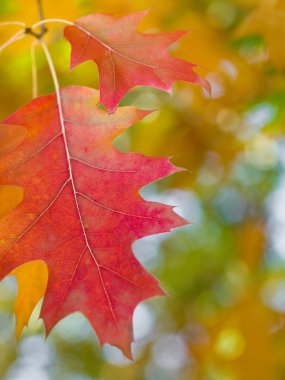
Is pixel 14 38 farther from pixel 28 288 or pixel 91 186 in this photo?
pixel 28 288

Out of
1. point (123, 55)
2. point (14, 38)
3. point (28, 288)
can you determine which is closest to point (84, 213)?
point (28, 288)

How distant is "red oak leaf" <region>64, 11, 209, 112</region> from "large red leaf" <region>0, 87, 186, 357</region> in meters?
0.08

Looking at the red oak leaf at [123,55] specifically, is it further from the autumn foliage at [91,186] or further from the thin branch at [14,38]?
the thin branch at [14,38]

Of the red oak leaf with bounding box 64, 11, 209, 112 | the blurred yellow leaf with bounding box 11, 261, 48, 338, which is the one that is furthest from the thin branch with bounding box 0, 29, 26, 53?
the blurred yellow leaf with bounding box 11, 261, 48, 338

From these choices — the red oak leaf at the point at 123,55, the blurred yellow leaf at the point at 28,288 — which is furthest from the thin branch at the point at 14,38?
the blurred yellow leaf at the point at 28,288

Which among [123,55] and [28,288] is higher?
[123,55]

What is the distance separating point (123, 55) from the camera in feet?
3.65

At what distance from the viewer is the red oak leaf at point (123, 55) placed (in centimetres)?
105

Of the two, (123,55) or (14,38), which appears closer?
(123,55)

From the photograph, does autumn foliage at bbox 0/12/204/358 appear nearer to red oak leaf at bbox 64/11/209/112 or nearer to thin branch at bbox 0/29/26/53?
red oak leaf at bbox 64/11/209/112

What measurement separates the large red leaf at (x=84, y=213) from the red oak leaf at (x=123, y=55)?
0.26 feet

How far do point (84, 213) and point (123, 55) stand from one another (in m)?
0.33

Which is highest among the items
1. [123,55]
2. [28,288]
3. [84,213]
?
[123,55]

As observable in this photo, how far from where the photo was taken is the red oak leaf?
3.46 ft
